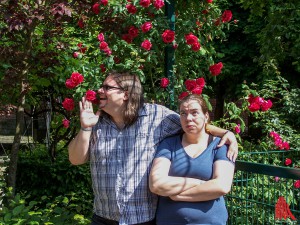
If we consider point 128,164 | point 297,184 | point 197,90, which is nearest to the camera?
point 128,164

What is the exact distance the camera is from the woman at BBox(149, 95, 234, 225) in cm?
280

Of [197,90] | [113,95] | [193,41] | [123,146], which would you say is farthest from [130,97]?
[193,41]

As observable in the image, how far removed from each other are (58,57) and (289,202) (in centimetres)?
280

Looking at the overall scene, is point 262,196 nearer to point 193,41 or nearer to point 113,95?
point 113,95

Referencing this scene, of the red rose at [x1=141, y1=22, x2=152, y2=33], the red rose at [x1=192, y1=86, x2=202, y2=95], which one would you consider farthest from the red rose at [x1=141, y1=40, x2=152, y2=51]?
the red rose at [x1=192, y1=86, x2=202, y2=95]

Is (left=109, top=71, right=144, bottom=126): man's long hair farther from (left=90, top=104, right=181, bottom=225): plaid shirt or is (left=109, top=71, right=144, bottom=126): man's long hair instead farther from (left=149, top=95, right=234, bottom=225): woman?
(left=149, top=95, right=234, bottom=225): woman

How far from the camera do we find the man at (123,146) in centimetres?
295

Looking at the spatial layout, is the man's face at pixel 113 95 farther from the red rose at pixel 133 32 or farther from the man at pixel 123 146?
the red rose at pixel 133 32

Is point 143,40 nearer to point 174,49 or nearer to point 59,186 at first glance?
point 174,49

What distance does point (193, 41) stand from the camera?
14.7ft

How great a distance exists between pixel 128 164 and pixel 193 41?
1.79 meters

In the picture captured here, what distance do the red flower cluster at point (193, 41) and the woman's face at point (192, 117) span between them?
5.30 ft

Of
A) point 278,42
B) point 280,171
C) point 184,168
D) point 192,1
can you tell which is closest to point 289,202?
point 280,171

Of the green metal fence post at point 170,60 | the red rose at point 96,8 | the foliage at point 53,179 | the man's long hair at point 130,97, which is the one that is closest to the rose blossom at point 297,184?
the man's long hair at point 130,97
